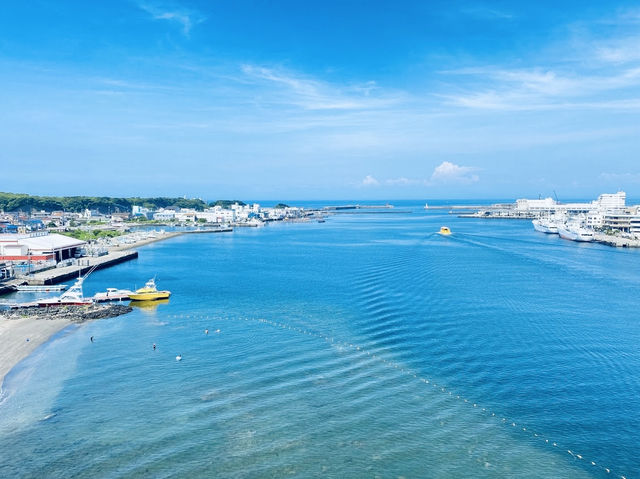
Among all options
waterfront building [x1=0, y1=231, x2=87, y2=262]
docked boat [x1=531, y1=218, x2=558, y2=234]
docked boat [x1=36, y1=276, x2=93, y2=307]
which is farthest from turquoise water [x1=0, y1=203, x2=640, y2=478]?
docked boat [x1=531, y1=218, x2=558, y2=234]

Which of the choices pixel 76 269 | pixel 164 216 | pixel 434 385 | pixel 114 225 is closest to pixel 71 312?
pixel 76 269

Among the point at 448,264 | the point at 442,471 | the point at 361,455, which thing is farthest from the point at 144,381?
the point at 448,264

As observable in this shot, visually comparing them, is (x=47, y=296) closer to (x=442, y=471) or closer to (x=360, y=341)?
(x=360, y=341)

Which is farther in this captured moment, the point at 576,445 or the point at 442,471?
the point at 576,445

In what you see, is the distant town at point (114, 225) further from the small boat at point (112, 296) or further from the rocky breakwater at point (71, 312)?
the rocky breakwater at point (71, 312)

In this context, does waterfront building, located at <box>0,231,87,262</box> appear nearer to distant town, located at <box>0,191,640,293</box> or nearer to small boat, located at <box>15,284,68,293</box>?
distant town, located at <box>0,191,640,293</box>

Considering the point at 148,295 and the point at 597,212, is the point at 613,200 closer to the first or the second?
the point at 597,212

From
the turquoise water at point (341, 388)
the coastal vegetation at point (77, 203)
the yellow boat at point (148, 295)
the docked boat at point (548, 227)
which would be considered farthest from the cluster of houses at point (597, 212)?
the coastal vegetation at point (77, 203)

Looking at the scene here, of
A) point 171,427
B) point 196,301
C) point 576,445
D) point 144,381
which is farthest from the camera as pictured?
point 196,301
